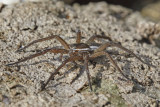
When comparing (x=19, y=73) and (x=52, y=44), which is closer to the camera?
(x=19, y=73)

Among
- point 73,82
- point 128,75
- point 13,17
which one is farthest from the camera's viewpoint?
point 13,17

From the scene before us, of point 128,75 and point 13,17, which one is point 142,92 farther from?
point 13,17

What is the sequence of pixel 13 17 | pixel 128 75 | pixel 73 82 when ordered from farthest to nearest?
pixel 13 17
pixel 128 75
pixel 73 82

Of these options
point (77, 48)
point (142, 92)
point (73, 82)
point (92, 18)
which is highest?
point (92, 18)

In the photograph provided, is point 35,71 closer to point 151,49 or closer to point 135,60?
point 135,60

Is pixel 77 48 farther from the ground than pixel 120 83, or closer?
farther from the ground

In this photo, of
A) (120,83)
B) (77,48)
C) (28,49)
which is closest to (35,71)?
(28,49)
